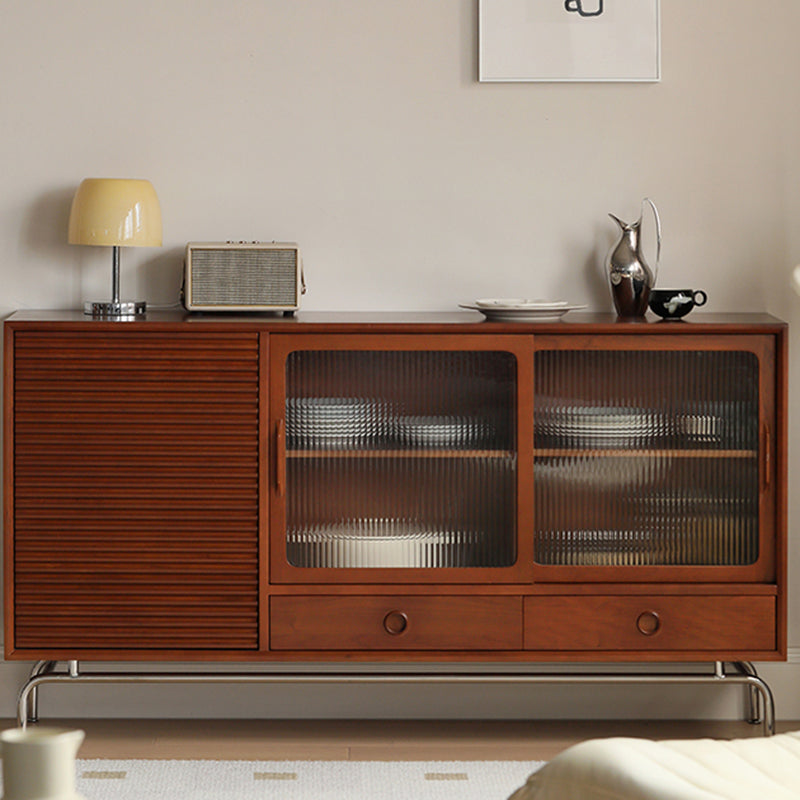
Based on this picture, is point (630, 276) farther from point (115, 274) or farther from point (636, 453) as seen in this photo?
point (115, 274)

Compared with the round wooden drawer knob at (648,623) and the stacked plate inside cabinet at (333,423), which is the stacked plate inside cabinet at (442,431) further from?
the round wooden drawer knob at (648,623)

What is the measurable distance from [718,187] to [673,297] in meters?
0.40

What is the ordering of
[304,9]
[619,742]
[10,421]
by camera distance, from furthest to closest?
[304,9] < [10,421] < [619,742]

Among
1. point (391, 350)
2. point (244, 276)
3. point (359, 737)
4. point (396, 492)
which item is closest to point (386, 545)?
point (396, 492)

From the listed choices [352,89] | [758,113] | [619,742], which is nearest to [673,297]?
[758,113]

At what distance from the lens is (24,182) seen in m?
2.79

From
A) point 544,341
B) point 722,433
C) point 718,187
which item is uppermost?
point 718,187

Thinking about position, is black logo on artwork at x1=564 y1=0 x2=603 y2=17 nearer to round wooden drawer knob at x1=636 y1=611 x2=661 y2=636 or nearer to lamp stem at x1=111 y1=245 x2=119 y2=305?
lamp stem at x1=111 y1=245 x2=119 y2=305

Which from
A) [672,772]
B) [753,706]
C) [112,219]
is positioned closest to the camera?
[672,772]

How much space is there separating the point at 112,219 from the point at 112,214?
1cm

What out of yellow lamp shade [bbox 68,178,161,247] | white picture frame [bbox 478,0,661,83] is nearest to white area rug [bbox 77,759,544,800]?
yellow lamp shade [bbox 68,178,161,247]

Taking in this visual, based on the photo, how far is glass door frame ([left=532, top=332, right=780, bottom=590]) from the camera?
2.50 metres

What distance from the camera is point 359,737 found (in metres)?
2.76

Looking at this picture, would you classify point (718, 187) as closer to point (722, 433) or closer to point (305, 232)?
point (722, 433)
